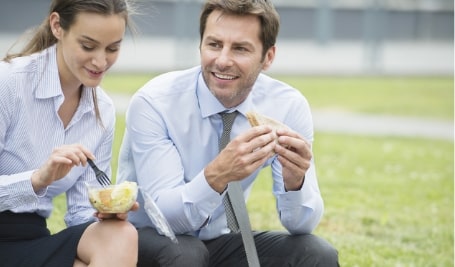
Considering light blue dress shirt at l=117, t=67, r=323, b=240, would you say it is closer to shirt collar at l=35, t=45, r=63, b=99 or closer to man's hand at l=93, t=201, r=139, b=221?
man's hand at l=93, t=201, r=139, b=221

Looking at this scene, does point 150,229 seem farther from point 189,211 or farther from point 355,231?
point 355,231

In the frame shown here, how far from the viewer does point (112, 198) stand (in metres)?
3.07

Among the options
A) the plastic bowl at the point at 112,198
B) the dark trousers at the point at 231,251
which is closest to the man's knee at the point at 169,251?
the dark trousers at the point at 231,251

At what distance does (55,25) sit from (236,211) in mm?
943

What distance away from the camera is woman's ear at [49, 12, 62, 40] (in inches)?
135

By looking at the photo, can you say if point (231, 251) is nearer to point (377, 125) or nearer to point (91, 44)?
point (91, 44)

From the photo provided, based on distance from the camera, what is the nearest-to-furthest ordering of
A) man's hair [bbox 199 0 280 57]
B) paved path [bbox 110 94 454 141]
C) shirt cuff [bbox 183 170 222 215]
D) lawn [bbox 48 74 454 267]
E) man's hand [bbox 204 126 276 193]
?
man's hand [bbox 204 126 276 193] → shirt cuff [bbox 183 170 222 215] → man's hair [bbox 199 0 280 57] → lawn [bbox 48 74 454 267] → paved path [bbox 110 94 454 141]

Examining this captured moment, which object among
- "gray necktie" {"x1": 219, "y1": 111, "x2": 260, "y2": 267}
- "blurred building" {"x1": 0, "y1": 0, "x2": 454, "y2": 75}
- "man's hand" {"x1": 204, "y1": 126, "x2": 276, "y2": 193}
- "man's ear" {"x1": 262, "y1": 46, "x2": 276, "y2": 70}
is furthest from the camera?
"blurred building" {"x1": 0, "y1": 0, "x2": 454, "y2": 75}

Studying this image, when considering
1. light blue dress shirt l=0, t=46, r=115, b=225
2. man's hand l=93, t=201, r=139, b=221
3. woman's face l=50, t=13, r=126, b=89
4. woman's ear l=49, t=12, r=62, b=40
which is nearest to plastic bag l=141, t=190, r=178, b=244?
man's hand l=93, t=201, r=139, b=221

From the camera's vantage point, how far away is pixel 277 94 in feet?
12.1

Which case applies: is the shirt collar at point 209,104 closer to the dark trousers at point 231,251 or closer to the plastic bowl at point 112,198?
the dark trousers at point 231,251

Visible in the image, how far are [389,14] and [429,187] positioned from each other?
22.5 m

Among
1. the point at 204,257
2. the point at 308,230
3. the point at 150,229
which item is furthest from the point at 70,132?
the point at 308,230

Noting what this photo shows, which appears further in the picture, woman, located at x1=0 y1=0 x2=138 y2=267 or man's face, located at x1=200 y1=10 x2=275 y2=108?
man's face, located at x1=200 y1=10 x2=275 y2=108
